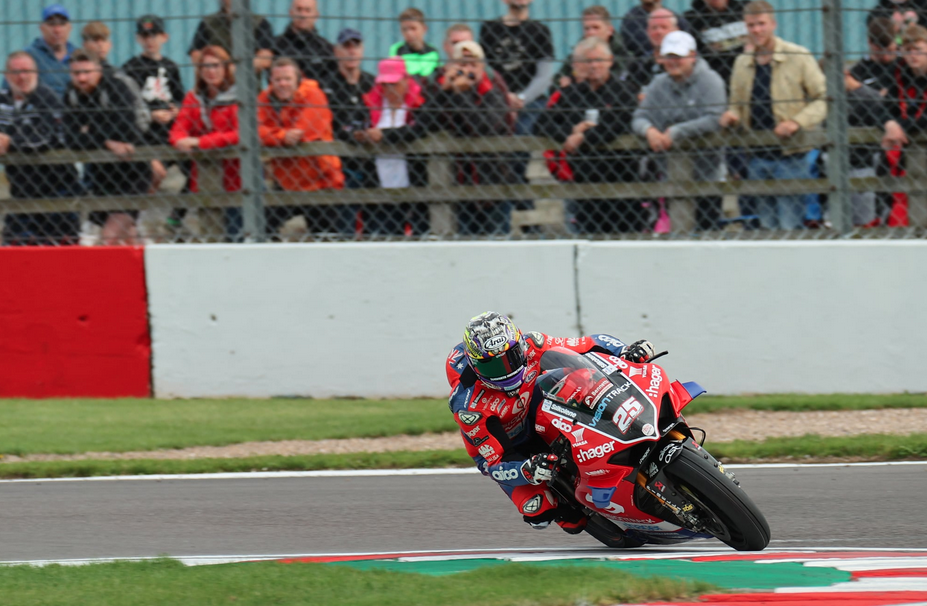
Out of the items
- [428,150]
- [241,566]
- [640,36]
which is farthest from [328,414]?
[241,566]

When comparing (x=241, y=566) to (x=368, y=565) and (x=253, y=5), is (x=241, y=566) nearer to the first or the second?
(x=368, y=565)

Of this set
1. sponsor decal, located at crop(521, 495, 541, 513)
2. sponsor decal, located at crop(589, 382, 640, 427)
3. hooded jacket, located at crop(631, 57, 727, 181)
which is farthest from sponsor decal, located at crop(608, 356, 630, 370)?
hooded jacket, located at crop(631, 57, 727, 181)

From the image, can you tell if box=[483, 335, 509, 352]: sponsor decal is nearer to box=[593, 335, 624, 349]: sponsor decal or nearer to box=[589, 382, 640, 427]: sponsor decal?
box=[589, 382, 640, 427]: sponsor decal

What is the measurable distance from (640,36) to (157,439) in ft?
14.5

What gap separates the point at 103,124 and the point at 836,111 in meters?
5.40

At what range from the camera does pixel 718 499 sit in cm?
498

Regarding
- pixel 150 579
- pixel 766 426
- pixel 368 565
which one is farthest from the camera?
pixel 766 426

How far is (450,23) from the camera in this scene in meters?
8.87

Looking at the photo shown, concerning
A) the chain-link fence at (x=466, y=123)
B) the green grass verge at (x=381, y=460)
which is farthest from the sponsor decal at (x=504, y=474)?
the chain-link fence at (x=466, y=123)

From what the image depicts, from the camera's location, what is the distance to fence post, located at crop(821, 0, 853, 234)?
8.84 m

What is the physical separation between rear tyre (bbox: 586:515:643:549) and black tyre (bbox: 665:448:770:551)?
1.90ft

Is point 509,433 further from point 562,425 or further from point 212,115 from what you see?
point 212,115

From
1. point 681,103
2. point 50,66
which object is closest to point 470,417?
point 681,103

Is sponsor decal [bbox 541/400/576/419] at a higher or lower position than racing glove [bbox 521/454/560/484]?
higher
